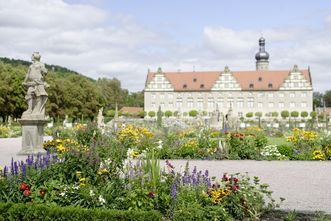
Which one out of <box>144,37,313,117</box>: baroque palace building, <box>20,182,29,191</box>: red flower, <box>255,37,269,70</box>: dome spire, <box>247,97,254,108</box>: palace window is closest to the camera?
<box>20,182,29,191</box>: red flower

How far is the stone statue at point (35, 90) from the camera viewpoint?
12.6 metres

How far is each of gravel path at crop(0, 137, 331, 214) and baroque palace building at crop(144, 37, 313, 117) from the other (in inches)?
2310

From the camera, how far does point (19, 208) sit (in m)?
4.77

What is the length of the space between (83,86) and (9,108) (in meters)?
16.1

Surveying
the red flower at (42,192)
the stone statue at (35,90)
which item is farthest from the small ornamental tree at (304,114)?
the red flower at (42,192)

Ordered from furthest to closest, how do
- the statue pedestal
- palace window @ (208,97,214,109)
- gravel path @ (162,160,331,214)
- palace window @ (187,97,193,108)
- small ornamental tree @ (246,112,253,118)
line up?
1. palace window @ (187,97,193,108)
2. palace window @ (208,97,214,109)
3. small ornamental tree @ (246,112,253,118)
4. the statue pedestal
5. gravel path @ (162,160,331,214)

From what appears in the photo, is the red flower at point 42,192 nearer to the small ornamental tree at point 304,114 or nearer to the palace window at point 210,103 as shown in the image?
the small ornamental tree at point 304,114

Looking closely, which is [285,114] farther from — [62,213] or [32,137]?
[62,213]

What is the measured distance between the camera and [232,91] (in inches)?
2847

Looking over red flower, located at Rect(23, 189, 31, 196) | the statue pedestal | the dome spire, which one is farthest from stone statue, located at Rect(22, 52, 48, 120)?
the dome spire

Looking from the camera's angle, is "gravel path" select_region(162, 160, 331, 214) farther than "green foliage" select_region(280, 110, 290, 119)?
No

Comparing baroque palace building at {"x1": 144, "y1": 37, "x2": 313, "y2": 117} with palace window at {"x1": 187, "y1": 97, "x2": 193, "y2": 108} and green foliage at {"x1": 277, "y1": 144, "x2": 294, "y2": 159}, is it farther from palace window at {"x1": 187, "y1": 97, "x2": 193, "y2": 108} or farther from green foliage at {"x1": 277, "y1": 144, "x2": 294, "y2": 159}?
green foliage at {"x1": 277, "y1": 144, "x2": 294, "y2": 159}

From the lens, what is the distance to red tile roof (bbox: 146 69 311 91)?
7100 centimetres

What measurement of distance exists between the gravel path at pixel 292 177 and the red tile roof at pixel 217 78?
60.3m
